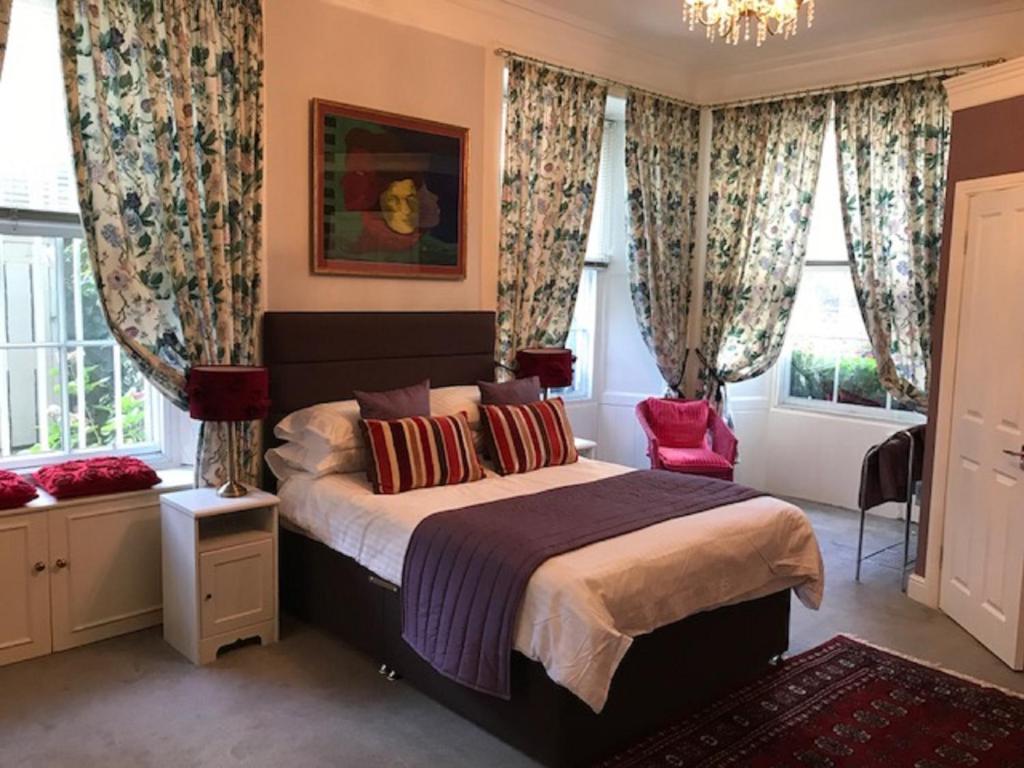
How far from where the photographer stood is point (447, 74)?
454 cm

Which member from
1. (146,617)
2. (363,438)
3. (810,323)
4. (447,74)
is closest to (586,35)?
(447,74)

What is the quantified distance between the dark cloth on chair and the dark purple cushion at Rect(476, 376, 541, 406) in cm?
182

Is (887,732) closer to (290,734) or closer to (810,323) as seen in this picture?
(290,734)

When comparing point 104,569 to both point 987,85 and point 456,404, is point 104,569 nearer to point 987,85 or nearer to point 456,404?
point 456,404

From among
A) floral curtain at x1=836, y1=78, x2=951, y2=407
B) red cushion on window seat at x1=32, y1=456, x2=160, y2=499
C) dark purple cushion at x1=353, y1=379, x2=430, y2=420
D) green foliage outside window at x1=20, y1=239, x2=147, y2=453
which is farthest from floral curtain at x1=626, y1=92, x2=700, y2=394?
red cushion on window seat at x1=32, y1=456, x2=160, y2=499

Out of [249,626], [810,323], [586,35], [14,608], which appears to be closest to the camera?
[14,608]

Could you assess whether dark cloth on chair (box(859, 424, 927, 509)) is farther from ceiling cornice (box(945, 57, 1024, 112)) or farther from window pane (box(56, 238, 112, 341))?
window pane (box(56, 238, 112, 341))

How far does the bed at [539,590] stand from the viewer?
2.66 m

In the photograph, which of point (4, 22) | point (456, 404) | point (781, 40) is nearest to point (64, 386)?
point (4, 22)

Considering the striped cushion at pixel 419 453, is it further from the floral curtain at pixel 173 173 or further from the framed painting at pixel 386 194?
the framed painting at pixel 386 194

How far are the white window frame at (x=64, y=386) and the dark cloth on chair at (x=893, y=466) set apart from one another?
3.52 metres

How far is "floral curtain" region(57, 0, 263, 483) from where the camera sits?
3410mm

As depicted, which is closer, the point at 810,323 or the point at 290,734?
the point at 290,734

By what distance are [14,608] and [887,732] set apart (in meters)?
3.25
